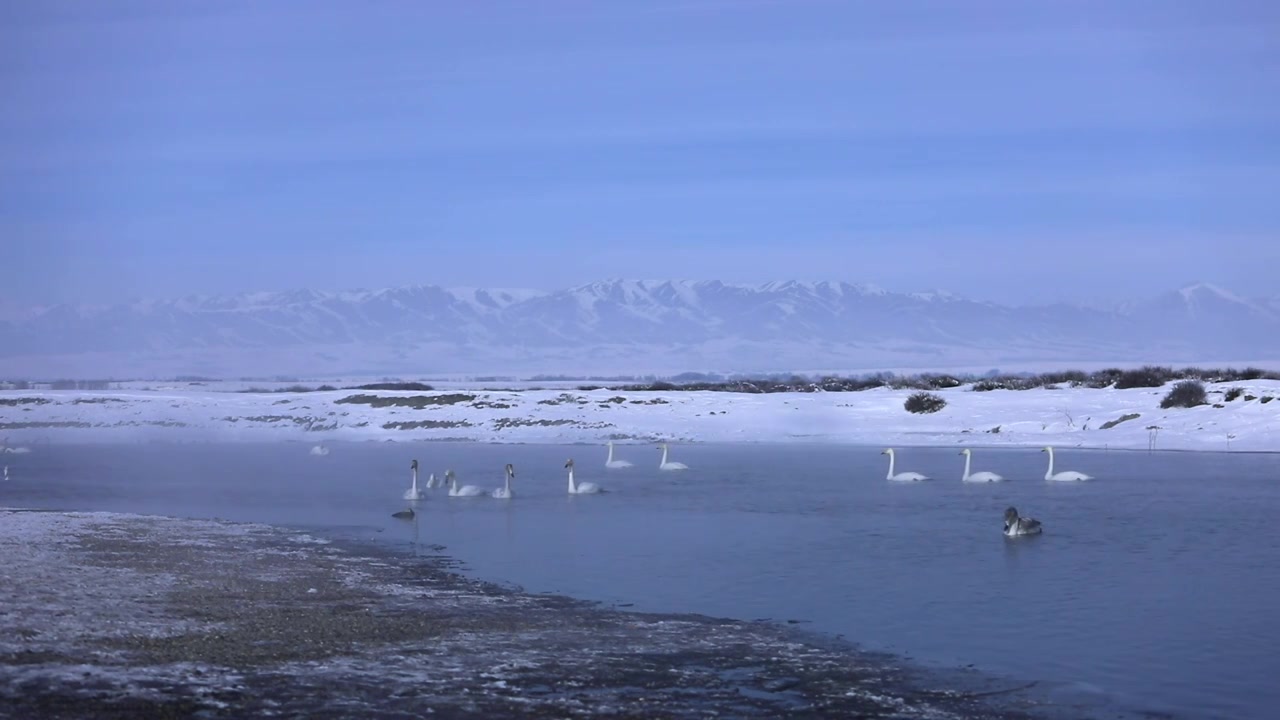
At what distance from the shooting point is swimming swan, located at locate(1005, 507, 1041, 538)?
53.5ft

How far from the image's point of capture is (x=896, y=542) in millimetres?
16078

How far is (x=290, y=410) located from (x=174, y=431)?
4.00m

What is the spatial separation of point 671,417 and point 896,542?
26.4 m

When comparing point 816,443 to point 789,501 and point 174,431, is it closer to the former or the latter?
point 789,501

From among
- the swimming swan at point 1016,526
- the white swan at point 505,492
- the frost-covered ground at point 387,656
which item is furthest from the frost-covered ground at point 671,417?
the frost-covered ground at point 387,656

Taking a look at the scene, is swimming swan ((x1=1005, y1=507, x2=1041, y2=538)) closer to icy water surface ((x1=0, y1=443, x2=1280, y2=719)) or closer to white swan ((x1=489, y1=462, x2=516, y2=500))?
icy water surface ((x1=0, y1=443, x2=1280, y2=719))

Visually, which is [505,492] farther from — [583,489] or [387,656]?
[387,656]

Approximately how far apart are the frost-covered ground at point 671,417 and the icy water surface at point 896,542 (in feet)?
13.8

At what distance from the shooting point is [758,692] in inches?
334

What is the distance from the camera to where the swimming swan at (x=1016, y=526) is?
642 inches

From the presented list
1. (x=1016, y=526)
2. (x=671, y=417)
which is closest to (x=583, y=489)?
(x=1016, y=526)

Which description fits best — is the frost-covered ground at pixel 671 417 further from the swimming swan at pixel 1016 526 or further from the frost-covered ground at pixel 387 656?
the frost-covered ground at pixel 387 656

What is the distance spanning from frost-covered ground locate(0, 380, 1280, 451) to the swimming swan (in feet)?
56.7

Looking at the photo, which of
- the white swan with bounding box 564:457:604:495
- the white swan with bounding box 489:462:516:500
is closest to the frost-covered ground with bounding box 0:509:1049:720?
the white swan with bounding box 489:462:516:500
